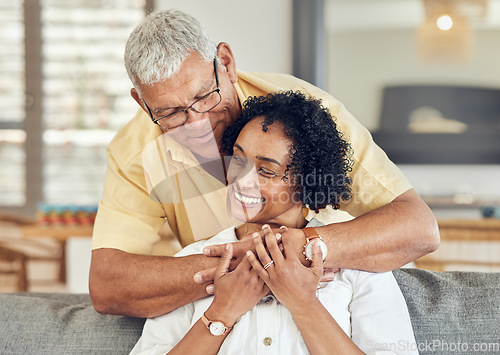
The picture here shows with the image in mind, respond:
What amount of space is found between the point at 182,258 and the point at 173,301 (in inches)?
4.0

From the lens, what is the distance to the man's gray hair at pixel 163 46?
1280mm

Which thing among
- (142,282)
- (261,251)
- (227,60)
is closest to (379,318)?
(261,251)

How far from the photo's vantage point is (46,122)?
368 cm

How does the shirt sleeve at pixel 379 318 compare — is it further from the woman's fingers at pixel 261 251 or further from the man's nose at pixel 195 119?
the man's nose at pixel 195 119

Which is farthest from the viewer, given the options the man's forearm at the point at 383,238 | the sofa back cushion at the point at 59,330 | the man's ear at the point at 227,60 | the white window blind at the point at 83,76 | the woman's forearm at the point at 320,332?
the white window blind at the point at 83,76

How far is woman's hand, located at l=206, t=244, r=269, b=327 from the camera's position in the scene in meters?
1.12

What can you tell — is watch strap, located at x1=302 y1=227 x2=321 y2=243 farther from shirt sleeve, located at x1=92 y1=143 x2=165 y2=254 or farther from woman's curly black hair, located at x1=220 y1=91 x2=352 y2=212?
shirt sleeve, located at x1=92 y1=143 x2=165 y2=254

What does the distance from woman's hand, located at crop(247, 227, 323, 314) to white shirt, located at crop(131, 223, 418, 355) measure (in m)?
0.08

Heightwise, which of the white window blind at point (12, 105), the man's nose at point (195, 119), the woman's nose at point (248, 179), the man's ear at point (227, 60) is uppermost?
the man's ear at point (227, 60)

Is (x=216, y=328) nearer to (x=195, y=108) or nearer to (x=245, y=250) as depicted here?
(x=245, y=250)

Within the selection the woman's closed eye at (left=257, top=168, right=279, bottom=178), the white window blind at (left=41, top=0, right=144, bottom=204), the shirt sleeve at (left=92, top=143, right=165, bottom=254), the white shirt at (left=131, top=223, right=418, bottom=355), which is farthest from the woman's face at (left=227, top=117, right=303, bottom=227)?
the white window blind at (left=41, top=0, right=144, bottom=204)

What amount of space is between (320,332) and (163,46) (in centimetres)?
75

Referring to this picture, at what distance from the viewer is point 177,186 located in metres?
1.56

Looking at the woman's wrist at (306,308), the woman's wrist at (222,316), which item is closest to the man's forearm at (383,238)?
the woman's wrist at (306,308)
